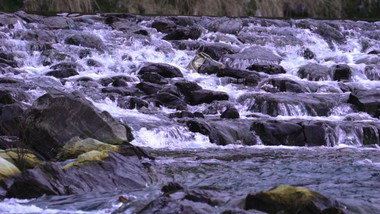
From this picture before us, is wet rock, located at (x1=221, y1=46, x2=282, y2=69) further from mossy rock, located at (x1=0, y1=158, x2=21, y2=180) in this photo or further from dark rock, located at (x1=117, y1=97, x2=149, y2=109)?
mossy rock, located at (x1=0, y1=158, x2=21, y2=180)

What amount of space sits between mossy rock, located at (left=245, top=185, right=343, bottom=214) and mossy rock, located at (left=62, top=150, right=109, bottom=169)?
2495mm

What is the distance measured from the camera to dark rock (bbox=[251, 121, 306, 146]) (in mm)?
11703

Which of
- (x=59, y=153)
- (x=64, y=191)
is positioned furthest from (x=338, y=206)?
(x=59, y=153)

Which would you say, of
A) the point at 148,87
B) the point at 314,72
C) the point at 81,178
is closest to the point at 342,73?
the point at 314,72

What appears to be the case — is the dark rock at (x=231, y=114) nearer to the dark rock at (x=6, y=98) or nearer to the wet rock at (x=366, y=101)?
the wet rock at (x=366, y=101)

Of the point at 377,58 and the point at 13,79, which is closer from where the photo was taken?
the point at 13,79

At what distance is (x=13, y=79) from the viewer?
566 inches

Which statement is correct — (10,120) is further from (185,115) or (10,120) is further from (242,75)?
(242,75)

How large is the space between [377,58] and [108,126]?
12504mm

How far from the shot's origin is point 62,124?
931 cm

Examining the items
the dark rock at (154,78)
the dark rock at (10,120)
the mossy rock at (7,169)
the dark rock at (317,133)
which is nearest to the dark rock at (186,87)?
the dark rock at (154,78)

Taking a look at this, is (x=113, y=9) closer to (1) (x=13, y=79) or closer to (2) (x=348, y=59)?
(2) (x=348, y=59)

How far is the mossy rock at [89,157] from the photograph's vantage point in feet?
24.9

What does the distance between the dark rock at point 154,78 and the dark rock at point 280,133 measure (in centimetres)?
454
